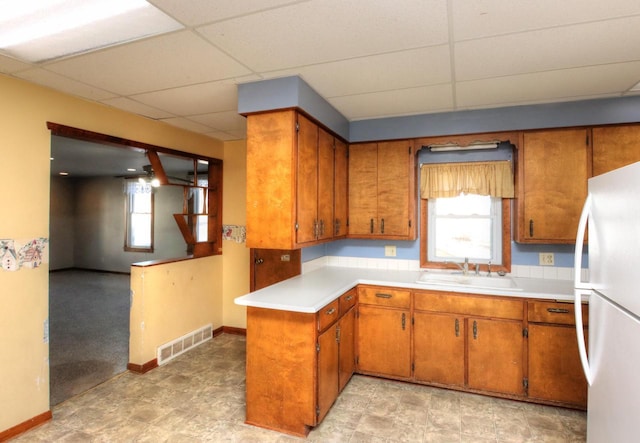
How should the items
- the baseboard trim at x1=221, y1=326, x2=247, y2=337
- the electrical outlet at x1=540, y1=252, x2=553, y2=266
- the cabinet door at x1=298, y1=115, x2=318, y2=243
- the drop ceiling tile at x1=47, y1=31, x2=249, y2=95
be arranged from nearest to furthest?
the drop ceiling tile at x1=47, y1=31, x2=249, y2=95
the cabinet door at x1=298, y1=115, x2=318, y2=243
the electrical outlet at x1=540, y1=252, x2=553, y2=266
the baseboard trim at x1=221, y1=326, x2=247, y2=337

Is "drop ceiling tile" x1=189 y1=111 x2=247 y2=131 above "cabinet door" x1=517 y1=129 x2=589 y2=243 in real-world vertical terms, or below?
above

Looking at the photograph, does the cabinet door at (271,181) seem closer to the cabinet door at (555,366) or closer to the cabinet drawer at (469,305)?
the cabinet drawer at (469,305)

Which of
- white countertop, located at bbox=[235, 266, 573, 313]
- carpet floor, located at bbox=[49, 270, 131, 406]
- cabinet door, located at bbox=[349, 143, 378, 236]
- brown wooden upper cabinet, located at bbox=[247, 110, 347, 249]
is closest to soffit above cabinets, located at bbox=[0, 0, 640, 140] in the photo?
brown wooden upper cabinet, located at bbox=[247, 110, 347, 249]

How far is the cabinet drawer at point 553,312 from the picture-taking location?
258cm

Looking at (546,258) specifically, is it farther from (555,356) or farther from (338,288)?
(338,288)

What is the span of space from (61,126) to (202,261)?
1.97 meters

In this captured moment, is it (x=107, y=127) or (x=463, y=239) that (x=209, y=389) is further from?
(x=463, y=239)

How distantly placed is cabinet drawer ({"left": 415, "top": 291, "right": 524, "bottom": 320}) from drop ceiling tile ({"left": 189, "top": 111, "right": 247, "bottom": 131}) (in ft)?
7.45

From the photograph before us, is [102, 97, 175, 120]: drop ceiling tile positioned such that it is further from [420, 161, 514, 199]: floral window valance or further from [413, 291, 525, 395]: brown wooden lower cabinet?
[413, 291, 525, 395]: brown wooden lower cabinet

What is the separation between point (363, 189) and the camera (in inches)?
140

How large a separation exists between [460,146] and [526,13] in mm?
1707

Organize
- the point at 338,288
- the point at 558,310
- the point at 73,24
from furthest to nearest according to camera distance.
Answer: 1. the point at 338,288
2. the point at 558,310
3. the point at 73,24

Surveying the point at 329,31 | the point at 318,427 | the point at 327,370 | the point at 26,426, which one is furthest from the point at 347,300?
the point at 26,426

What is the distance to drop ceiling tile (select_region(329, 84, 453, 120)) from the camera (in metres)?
2.70
